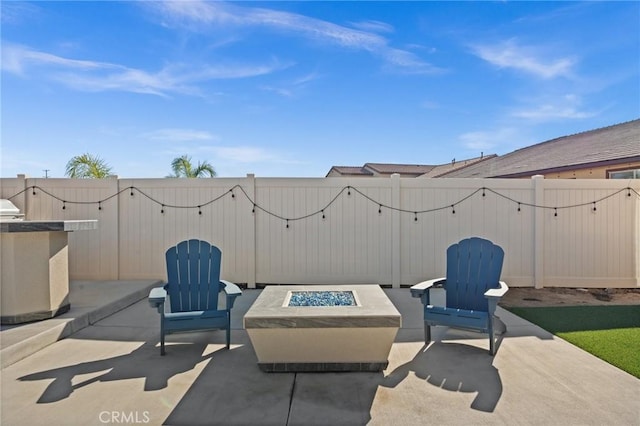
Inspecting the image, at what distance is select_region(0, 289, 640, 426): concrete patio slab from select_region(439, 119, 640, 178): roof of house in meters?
5.64

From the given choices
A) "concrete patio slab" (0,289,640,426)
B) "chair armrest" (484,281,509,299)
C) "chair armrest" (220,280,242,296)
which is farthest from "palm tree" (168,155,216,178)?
"chair armrest" (484,281,509,299)

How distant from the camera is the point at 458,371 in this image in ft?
8.99

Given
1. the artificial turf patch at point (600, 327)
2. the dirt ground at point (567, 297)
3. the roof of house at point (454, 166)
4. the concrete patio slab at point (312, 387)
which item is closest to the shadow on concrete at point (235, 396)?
the concrete patio slab at point (312, 387)

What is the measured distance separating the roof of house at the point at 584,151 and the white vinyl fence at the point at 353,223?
6.91 feet

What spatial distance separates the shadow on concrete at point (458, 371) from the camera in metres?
2.39

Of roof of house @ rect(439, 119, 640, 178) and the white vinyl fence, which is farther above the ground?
roof of house @ rect(439, 119, 640, 178)

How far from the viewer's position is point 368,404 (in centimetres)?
222

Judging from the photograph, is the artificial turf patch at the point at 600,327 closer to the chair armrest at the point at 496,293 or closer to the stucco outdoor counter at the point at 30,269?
the chair armrest at the point at 496,293

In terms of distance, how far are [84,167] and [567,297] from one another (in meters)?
10.6

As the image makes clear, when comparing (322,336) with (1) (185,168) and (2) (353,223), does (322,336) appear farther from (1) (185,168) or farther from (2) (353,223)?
(1) (185,168)

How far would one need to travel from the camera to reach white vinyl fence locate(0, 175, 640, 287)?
5.66m

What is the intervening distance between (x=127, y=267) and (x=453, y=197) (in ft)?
18.6

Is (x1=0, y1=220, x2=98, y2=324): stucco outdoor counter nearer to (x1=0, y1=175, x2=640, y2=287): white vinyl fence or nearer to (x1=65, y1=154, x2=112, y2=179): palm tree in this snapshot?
(x1=0, y1=175, x2=640, y2=287): white vinyl fence

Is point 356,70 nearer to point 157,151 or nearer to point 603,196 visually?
point 603,196
